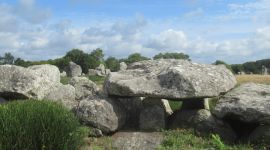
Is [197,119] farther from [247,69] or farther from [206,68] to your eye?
[247,69]

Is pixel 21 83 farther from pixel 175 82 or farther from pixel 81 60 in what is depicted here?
pixel 81 60

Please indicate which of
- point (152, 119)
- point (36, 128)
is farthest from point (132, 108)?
point (36, 128)

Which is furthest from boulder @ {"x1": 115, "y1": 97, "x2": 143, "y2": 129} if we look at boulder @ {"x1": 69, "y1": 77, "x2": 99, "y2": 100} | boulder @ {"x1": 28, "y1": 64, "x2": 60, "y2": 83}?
boulder @ {"x1": 28, "y1": 64, "x2": 60, "y2": 83}

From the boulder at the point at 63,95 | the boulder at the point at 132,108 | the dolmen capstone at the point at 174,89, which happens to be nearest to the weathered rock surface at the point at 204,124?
the dolmen capstone at the point at 174,89

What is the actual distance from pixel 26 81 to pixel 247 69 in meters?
84.7

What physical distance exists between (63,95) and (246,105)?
5.91 meters

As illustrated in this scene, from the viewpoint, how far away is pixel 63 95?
16125 millimetres

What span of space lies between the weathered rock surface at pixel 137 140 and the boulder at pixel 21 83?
3245 mm

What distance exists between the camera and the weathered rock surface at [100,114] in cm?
1359

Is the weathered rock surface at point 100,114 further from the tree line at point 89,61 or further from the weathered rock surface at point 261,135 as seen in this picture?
the tree line at point 89,61

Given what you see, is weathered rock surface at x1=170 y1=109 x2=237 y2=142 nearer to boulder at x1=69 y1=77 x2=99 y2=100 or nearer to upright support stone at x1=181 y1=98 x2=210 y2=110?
upright support stone at x1=181 y1=98 x2=210 y2=110

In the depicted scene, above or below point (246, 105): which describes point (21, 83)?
above

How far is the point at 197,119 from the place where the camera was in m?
13.9

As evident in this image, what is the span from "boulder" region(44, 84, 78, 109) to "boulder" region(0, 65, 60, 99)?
0.73ft
